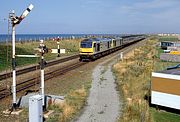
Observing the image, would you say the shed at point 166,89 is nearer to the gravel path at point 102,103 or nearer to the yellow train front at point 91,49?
the gravel path at point 102,103

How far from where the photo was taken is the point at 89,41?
1485 inches

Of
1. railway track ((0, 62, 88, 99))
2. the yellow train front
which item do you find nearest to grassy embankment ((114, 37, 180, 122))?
railway track ((0, 62, 88, 99))

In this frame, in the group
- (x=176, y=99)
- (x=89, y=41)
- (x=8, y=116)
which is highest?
(x=89, y=41)

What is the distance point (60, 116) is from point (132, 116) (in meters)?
3.21

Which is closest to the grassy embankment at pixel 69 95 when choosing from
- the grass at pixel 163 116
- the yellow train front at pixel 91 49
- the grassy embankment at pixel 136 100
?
the grassy embankment at pixel 136 100

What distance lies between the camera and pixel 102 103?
16094 mm

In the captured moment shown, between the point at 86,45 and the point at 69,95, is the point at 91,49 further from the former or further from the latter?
the point at 69,95

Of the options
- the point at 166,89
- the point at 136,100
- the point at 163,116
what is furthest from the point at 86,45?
the point at 163,116

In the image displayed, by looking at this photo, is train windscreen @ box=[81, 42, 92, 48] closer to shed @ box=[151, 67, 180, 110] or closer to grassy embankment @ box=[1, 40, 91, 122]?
grassy embankment @ box=[1, 40, 91, 122]

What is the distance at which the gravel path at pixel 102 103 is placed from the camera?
13.5 m

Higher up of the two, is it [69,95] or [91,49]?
[91,49]

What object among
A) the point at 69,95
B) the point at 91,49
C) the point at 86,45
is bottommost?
the point at 69,95

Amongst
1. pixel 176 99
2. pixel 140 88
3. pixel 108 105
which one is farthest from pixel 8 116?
pixel 140 88

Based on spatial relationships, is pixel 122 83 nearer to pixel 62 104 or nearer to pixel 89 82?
pixel 89 82
